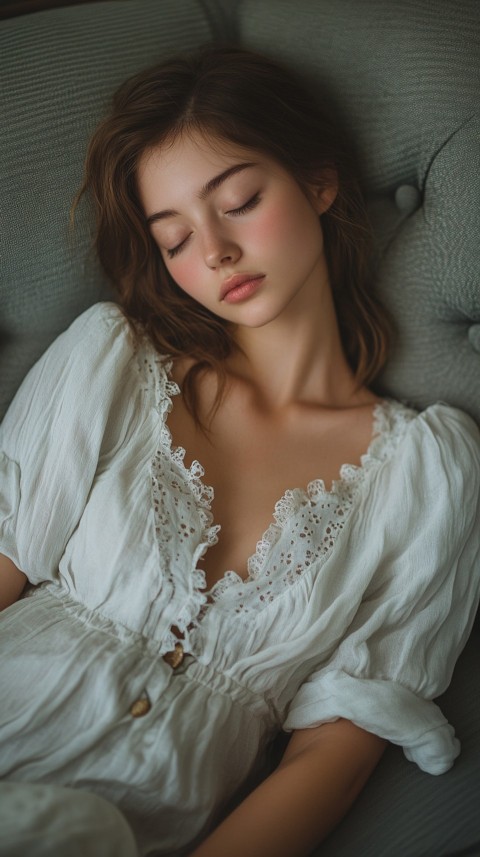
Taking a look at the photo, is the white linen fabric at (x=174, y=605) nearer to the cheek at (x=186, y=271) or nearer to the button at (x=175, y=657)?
the button at (x=175, y=657)

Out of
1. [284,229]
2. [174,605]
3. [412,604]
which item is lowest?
[412,604]

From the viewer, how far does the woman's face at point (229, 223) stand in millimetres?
1317

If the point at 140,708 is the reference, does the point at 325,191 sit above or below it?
above

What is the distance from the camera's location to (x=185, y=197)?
4.36 ft

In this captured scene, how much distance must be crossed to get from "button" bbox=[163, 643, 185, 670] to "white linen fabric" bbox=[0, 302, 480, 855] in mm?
13

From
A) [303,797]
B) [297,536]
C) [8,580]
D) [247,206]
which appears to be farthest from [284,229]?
[303,797]

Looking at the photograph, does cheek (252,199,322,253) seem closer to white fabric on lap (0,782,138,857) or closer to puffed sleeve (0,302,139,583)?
puffed sleeve (0,302,139,583)

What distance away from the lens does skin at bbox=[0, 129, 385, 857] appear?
1.20 meters

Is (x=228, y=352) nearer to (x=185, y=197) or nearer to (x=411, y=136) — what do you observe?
(x=185, y=197)

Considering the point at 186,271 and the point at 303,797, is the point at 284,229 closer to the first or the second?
the point at 186,271

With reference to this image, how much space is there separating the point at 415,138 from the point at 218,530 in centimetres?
84

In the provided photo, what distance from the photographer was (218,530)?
4.42 ft

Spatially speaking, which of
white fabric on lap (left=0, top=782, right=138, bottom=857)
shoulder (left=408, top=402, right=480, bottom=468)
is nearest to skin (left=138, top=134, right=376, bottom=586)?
shoulder (left=408, top=402, right=480, bottom=468)

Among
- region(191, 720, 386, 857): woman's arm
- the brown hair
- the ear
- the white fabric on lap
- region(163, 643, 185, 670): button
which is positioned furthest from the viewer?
the ear
